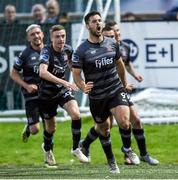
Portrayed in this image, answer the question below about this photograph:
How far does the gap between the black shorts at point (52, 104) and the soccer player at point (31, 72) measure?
0.37 meters

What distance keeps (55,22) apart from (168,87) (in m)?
2.67

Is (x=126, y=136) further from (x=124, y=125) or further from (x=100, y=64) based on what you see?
(x=100, y=64)

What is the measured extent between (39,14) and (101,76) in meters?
7.52

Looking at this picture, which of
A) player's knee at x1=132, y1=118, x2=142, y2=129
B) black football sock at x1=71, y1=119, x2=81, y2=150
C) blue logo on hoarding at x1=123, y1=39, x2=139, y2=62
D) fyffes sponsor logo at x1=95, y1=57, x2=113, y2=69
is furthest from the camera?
blue logo on hoarding at x1=123, y1=39, x2=139, y2=62

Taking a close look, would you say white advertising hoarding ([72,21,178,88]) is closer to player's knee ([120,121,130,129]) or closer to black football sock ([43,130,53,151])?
black football sock ([43,130,53,151])

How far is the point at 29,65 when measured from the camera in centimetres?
1812

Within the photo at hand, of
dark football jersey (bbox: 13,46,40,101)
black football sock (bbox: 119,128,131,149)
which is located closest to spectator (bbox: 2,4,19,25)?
dark football jersey (bbox: 13,46,40,101)

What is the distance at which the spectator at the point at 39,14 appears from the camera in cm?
2312

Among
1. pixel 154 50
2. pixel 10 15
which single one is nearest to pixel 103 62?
pixel 154 50

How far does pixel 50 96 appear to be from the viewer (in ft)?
57.1

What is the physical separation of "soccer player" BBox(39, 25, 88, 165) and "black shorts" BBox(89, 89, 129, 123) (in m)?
1.04

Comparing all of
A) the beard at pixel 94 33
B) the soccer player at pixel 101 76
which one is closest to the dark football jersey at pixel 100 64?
the soccer player at pixel 101 76

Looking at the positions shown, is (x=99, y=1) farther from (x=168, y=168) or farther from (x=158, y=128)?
(x=168, y=168)

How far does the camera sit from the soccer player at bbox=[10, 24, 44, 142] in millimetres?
17984
